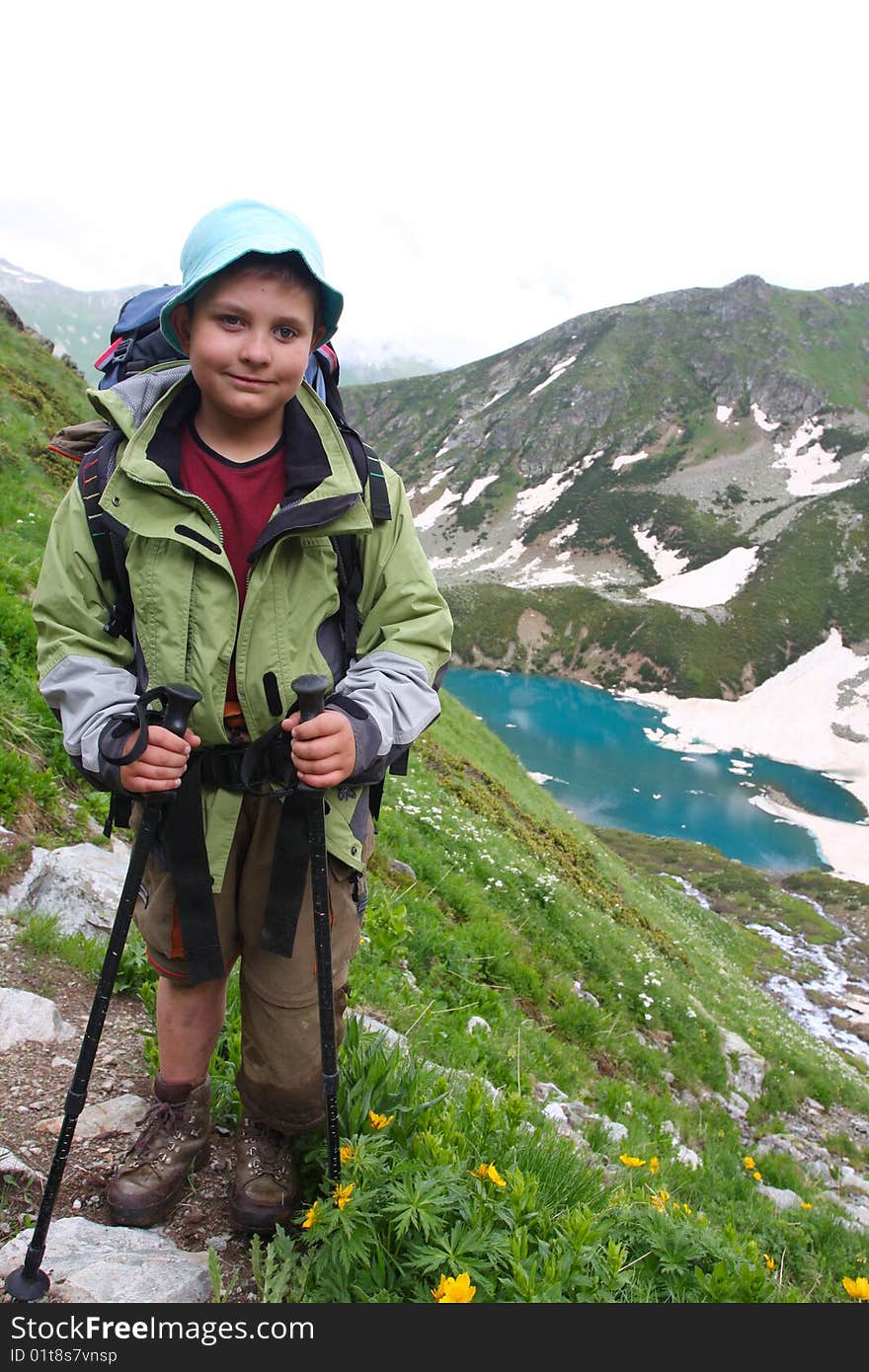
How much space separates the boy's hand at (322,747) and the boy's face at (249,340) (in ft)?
3.71

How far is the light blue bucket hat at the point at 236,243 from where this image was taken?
8.14 ft

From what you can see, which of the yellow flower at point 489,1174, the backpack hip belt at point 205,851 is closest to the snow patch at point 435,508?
the backpack hip belt at point 205,851

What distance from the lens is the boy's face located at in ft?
8.41

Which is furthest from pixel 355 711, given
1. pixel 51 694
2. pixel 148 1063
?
pixel 148 1063

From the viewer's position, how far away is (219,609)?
8.55 ft

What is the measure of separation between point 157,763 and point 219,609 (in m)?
0.56

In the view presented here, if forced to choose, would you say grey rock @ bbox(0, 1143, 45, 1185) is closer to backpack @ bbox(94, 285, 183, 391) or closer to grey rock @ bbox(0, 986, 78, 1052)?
grey rock @ bbox(0, 986, 78, 1052)

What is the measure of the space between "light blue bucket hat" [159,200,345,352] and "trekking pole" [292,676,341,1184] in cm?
144

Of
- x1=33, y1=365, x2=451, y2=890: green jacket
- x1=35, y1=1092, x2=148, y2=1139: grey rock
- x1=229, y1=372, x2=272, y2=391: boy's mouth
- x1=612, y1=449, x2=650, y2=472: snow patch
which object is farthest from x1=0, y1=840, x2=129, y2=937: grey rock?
x1=612, y1=449, x2=650, y2=472: snow patch

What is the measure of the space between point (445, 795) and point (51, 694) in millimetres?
12209

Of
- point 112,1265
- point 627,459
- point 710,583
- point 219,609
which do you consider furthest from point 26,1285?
point 627,459

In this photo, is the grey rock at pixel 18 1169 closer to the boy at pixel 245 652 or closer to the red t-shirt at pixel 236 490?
the boy at pixel 245 652

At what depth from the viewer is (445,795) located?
14.6 meters
